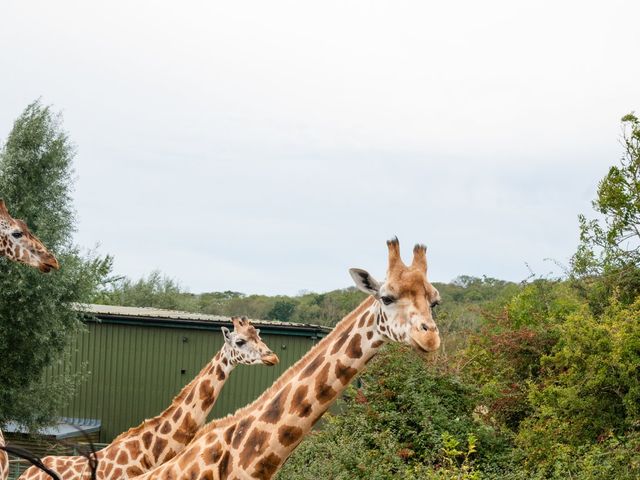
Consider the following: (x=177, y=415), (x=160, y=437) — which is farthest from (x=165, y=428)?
(x=177, y=415)

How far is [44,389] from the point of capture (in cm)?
2338

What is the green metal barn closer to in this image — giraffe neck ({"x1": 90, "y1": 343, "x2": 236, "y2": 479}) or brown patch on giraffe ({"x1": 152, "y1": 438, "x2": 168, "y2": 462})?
giraffe neck ({"x1": 90, "y1": 343, "x2": 236, "y2": 479})

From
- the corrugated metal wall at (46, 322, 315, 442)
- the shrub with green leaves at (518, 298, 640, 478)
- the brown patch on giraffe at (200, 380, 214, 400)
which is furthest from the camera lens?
the corrugated metal wall at (46, 322, 315, 442)

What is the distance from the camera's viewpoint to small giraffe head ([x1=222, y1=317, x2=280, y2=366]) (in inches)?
457

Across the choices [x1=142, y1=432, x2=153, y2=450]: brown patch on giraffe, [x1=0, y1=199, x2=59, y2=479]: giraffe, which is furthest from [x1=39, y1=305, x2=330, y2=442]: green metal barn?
[x1=0, y1=199, x2=59, y2=479]: giraffe

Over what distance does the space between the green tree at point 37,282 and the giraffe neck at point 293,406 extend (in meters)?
16.9

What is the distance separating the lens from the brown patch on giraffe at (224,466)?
5.94 meters

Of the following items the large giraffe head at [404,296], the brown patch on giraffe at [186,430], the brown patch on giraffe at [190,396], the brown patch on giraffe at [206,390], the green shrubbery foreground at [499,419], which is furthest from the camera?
the green shrubbery foreground at [499,419]

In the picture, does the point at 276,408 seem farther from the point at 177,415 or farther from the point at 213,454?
the point at 177,415

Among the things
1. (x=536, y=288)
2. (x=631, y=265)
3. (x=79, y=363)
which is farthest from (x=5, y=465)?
(x=79, y=363)

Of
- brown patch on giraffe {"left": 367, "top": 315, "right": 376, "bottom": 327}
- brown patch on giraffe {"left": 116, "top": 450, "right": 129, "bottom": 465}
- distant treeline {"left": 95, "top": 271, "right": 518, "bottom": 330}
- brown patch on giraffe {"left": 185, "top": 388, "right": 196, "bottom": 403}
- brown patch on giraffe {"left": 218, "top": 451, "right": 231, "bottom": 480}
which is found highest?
distant treeline {"left": 95, "top": 271, "right": 518, "bottom": 330}

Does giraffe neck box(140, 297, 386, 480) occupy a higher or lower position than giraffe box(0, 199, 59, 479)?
lower

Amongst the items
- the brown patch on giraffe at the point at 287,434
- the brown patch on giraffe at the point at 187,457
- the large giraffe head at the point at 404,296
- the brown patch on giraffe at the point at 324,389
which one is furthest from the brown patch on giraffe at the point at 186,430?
the large giraffe head at the point at 404,296

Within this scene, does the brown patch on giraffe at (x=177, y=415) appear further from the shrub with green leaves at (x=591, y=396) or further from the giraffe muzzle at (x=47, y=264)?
the shrub with green leaves at (x=591, y=396)
